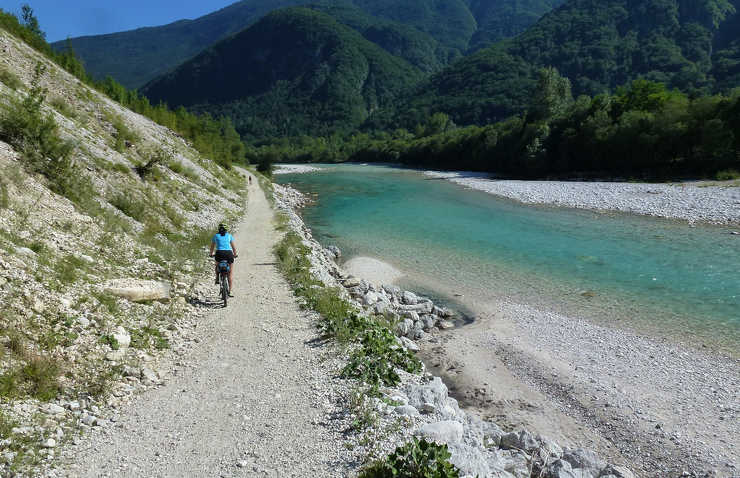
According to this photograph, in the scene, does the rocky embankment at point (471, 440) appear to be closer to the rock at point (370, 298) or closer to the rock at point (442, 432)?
the rock at point (442, 432)

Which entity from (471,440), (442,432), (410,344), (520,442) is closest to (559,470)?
(520,442)

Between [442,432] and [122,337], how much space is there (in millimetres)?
6459

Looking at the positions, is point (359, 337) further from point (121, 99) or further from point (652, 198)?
point (121, 99)

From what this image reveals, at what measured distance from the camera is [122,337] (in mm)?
7938

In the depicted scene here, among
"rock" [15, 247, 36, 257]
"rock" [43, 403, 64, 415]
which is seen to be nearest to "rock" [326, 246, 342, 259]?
"rock" [15, 247, 36, 257]

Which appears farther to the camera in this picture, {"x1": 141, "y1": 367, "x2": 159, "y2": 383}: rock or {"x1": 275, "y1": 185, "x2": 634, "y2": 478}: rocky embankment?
{"x1": 141, "y1": 367, "x2": 159, "y2": 383}: rock

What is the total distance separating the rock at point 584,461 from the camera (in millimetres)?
7285

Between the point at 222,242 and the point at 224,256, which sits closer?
the point at 224,256

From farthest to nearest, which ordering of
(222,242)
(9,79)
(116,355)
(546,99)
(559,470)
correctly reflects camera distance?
1. (546,99)
2. (9,79)
3. (222,242)
4. (116,355)
5. (559,470)

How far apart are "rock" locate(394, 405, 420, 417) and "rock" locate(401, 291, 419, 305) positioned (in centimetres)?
1069

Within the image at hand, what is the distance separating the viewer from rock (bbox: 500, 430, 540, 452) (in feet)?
24.7

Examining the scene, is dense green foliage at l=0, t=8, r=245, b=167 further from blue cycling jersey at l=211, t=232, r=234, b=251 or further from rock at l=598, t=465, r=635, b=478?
rock at l=598, t=465, r=635, b=478

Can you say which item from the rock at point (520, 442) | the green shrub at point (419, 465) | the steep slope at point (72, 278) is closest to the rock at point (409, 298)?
the steep slope at point (72, 278)

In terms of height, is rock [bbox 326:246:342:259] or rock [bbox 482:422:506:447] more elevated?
rock [bbox 326:246:342:259]
